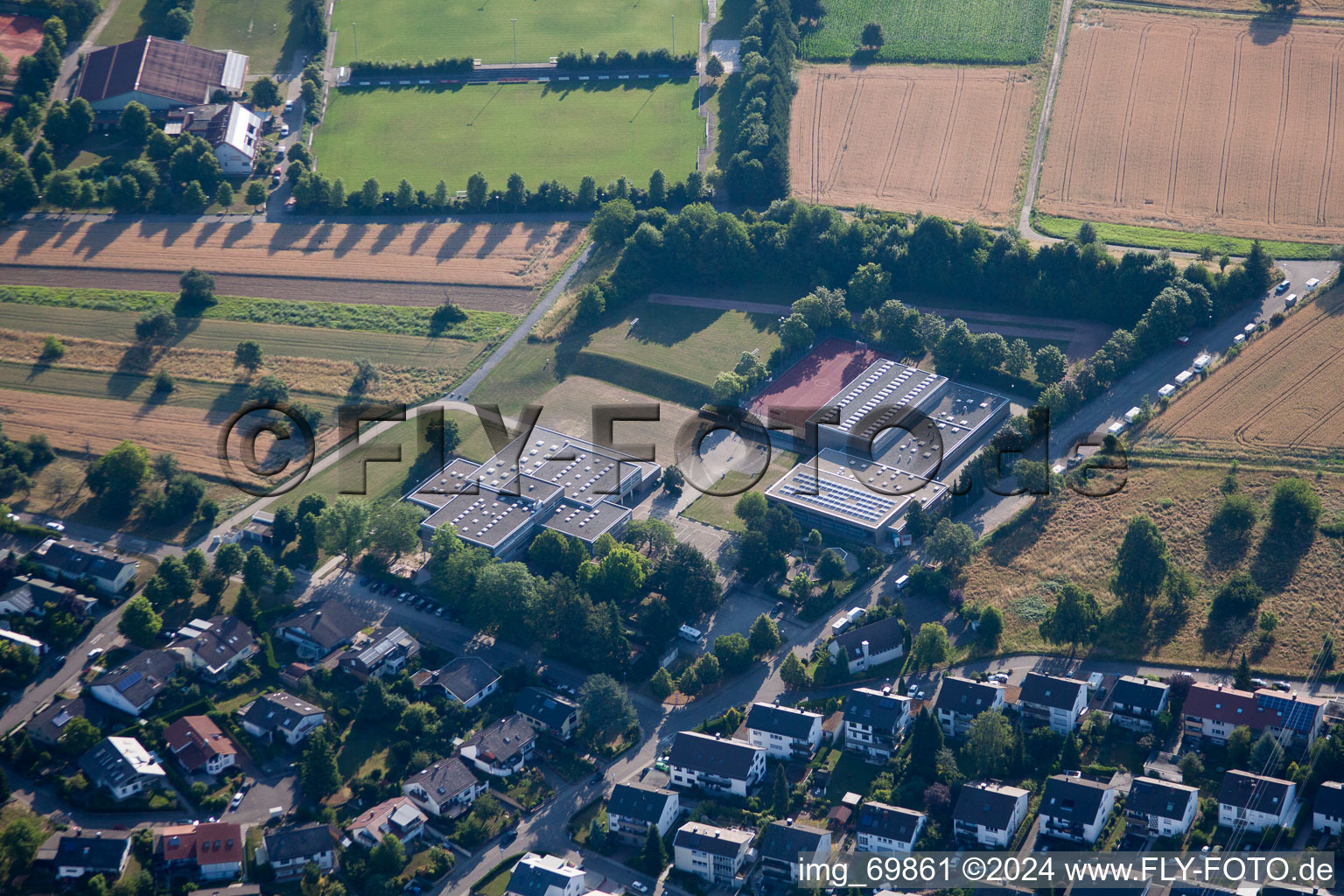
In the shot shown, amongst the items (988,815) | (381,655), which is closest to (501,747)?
(381,655)

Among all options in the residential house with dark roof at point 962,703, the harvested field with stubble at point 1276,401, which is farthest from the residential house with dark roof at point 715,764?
the harvested field with stubble at point 1276,401

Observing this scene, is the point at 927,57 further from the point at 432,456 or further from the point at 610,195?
the point at 432,456

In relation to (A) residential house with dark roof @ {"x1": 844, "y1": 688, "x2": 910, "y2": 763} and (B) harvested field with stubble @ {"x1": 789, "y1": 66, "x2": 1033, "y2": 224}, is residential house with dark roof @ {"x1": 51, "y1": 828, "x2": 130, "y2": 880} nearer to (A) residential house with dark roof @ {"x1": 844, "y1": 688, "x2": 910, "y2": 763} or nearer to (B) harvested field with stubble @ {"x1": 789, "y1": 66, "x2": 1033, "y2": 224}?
(A) residential house with dark roof @ {"x1": 844, "y1": 688, "x2": 910, "y2": 763}

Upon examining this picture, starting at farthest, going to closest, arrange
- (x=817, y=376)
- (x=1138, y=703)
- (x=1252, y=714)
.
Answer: (x=817, y=376)
(x=1138, y=703)
(x=1252, y=714)

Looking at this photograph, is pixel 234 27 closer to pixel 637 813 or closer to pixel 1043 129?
pixel 1043 129

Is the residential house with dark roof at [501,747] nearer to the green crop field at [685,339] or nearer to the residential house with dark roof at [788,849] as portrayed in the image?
the residential house with dark roof at [788,849]

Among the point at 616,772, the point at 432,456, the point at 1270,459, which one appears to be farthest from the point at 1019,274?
the point at 616,772

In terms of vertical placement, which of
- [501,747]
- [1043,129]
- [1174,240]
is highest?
[1043,129]
